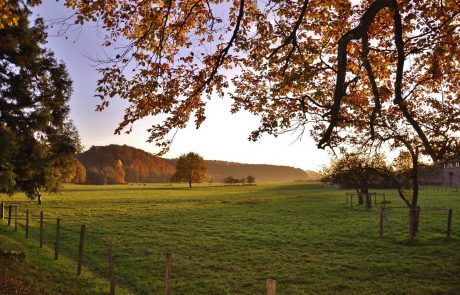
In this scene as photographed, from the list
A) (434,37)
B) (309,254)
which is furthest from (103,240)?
(434,37)

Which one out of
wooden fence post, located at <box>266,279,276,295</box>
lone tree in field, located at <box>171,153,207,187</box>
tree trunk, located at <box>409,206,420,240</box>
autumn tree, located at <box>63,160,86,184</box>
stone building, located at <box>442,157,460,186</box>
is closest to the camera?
wooden fence post, located at <box>266,279,276,295</box>

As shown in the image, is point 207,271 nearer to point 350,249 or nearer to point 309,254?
point 309,254

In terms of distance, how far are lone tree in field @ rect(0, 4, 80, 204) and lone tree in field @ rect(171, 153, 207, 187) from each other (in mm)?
93900

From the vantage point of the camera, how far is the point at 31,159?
3005 cm

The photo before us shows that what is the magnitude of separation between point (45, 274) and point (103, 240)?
32.7ft

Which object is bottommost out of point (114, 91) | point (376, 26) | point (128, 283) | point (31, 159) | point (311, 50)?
point (128, 283)

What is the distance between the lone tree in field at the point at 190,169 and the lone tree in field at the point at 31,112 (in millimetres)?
93900

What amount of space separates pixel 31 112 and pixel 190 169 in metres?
98.2

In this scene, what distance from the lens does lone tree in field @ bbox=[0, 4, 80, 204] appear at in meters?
27.5

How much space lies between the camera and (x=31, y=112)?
1164 inches

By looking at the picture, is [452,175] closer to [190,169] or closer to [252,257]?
[190,169]

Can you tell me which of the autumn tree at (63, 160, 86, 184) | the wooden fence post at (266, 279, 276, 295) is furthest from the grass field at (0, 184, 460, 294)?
the autumn tree at (63, 160, 86, 184)

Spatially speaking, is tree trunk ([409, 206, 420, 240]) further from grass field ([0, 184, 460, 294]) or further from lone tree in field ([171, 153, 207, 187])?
lone tree in field ([171, 153, 207, 187])

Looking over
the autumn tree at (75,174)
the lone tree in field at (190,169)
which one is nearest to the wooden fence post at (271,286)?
the autumn tree at (75,174)
